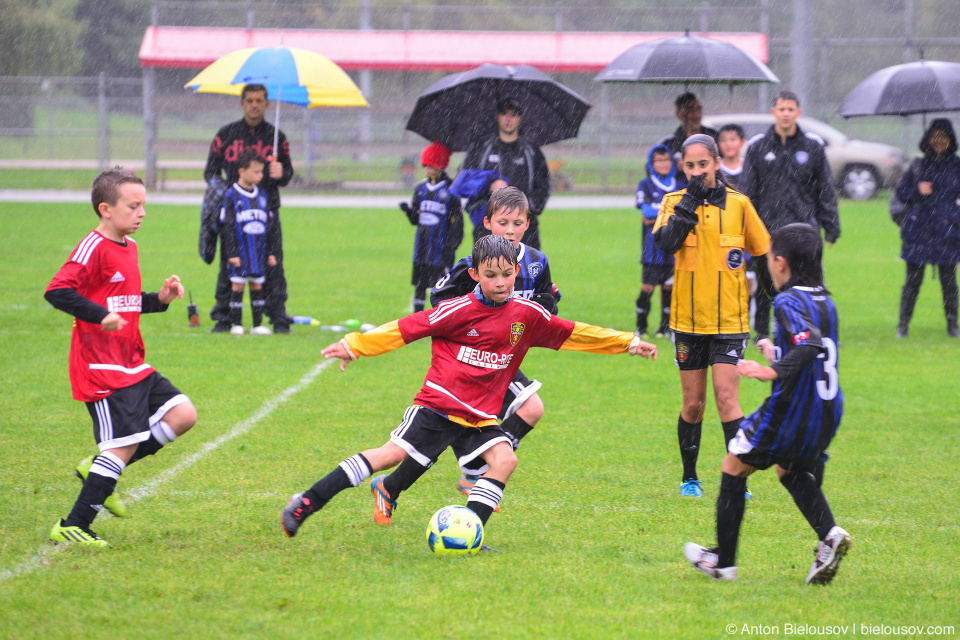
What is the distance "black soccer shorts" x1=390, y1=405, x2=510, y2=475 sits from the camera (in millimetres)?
4945

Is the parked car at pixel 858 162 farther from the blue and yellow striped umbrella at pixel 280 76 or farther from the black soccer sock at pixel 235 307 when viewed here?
the black soccer sock at pixel 235 307

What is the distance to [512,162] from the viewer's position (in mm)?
9406

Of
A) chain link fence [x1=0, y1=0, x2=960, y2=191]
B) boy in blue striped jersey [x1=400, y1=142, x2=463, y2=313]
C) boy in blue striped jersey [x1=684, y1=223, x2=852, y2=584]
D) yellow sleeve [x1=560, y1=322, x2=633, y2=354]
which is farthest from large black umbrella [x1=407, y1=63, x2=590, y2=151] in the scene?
chain link fence [x1=0, y1=0, x2=960, y2=191]

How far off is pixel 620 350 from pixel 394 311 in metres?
7.71

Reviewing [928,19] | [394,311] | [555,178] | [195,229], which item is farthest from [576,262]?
[928,19]

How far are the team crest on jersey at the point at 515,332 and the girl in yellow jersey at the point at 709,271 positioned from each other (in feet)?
3.73

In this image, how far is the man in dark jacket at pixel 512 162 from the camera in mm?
9094

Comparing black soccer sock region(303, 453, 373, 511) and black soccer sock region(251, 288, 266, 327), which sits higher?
black soccer sock region(303, 453, 373, 511)

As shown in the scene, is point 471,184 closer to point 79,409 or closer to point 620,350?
point 79,409

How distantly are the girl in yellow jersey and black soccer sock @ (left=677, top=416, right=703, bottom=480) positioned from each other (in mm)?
86

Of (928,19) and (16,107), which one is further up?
(928,19)

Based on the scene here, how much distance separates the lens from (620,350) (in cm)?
505

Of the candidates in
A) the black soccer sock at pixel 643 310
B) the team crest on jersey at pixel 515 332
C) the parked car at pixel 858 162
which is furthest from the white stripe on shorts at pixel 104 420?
the parked car at pixel 858 162

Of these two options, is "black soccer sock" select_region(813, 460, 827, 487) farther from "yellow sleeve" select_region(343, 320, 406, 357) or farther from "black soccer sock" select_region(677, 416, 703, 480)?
"yellow sleeve" select_region(343, 320, 406, 357)
